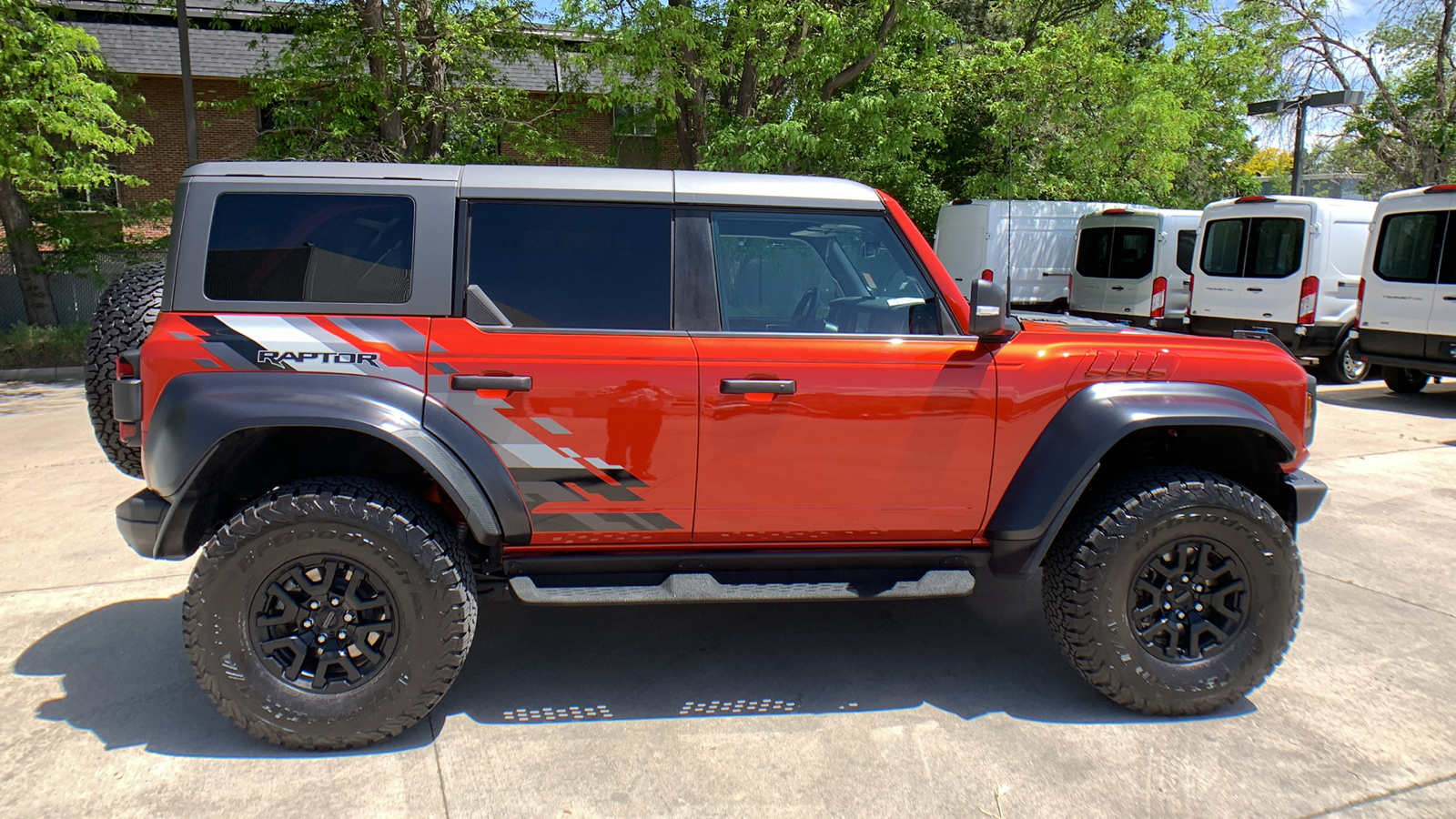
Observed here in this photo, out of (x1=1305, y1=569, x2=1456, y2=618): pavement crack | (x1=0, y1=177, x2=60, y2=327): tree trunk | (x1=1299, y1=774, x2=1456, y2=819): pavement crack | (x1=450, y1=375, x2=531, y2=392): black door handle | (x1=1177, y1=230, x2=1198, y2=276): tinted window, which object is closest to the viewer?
(x1=1299, y1=774, x2=1456, y2=819): pavement crack

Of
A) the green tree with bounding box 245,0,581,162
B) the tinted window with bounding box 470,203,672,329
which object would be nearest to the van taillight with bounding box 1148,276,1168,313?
the green tree with bounding box 245,0,581,162

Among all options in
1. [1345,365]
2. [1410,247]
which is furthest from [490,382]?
[1345,365]

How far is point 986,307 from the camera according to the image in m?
3.20

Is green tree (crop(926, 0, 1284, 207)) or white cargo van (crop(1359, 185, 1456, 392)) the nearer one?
white cargo van (crop(1359, 185, 1456, 392))

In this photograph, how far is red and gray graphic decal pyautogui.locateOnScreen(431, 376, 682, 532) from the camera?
10.2 ft

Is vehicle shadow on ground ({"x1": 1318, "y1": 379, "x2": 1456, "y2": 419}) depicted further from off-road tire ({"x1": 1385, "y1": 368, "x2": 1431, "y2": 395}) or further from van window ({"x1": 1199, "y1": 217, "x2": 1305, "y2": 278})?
van window ({"x1": 1199, "y1": 217, "x2": 1305, "y2": 278})

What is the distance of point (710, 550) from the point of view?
334 centimetres

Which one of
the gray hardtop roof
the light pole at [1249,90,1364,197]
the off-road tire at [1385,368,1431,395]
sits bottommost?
the off-road tire at [1385,368,1431,395]

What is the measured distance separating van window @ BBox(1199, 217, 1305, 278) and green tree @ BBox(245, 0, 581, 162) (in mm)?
8901

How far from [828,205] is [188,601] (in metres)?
2.48

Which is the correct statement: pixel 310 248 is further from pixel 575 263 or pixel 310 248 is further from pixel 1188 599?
pixel 1188 599

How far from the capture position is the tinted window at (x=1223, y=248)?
1256cm

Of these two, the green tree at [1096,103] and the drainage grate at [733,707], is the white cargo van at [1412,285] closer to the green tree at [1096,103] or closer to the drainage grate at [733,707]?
the green tree at [1096,103]

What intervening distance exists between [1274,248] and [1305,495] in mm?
10085
